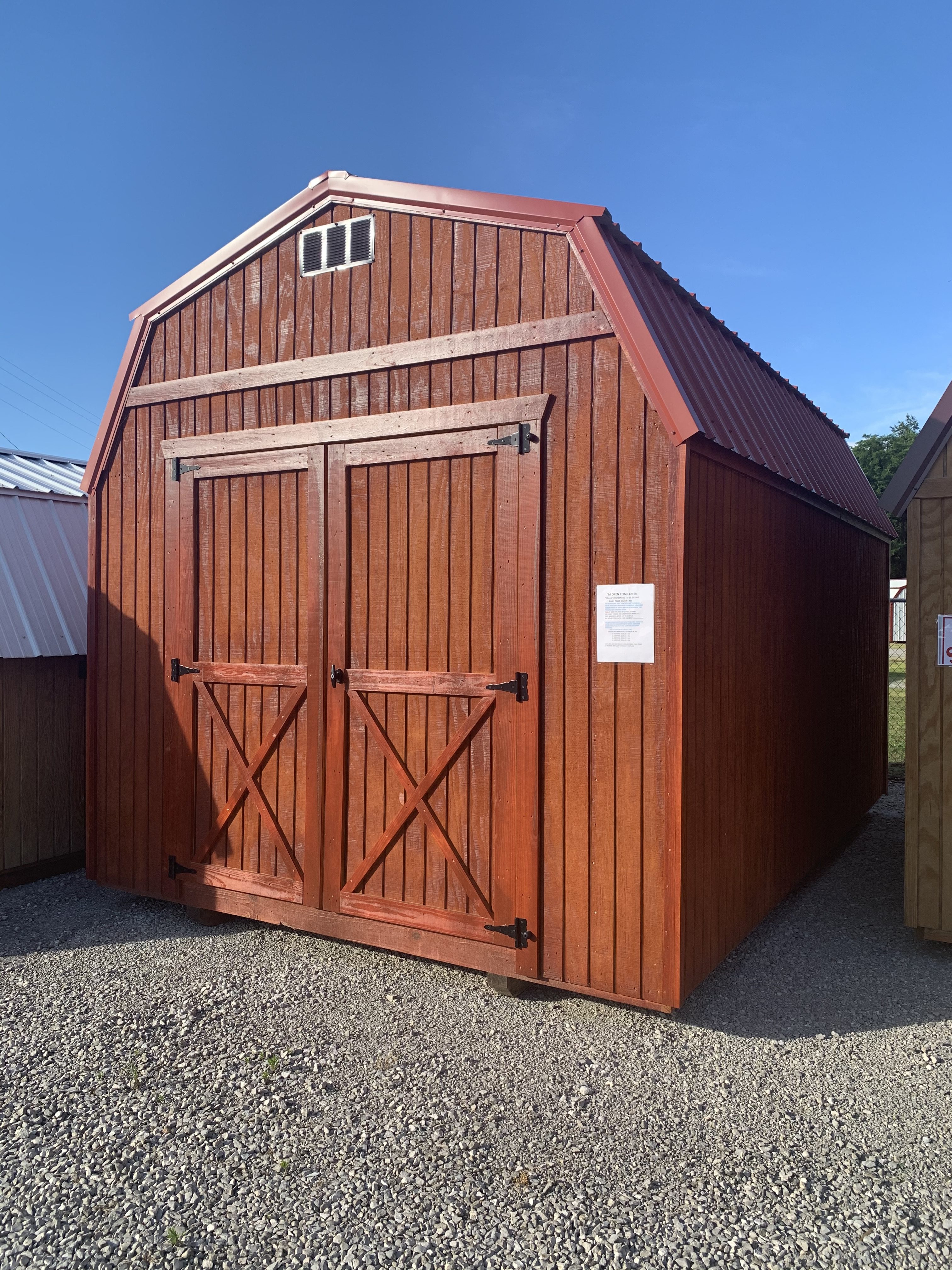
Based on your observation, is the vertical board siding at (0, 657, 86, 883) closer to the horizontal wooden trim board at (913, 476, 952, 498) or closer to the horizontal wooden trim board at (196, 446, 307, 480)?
the horizontal wooden trim board at (196, 446, 307, 480)

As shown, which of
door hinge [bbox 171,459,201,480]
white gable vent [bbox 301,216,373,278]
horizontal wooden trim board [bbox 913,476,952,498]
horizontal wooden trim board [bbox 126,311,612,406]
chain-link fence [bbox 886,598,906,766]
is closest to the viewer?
horizontal wooden trim board [bbox 126,311,612,406]

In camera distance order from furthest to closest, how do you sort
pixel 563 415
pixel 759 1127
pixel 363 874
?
1. pixel 363 874
2. pixel 563 415
3. pixel 759 1127

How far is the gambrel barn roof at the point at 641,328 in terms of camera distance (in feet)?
14.2

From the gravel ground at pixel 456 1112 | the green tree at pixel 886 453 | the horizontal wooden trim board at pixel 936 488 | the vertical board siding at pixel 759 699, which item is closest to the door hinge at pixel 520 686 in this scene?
the vertical board siding at pixel 759 699

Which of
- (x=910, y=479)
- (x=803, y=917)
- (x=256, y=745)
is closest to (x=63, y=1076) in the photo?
(x=256, y=745)

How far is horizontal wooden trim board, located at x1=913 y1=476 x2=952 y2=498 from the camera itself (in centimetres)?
508

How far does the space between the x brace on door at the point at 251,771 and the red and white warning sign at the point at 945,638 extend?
149 inches

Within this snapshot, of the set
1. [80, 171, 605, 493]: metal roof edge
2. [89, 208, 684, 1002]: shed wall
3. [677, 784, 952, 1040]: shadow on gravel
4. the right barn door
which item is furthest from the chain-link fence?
[80, 171, 605, 493]: metal roof edge

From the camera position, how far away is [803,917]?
5.93m

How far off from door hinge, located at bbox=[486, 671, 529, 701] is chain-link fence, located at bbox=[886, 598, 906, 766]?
90.6 inches

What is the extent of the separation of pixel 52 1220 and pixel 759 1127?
102 inches

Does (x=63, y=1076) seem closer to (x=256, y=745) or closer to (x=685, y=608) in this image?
(x=256, y=745)

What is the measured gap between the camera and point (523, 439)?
4617mm

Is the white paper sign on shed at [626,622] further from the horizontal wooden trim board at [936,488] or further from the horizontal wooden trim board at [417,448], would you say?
the horizontal wooden trim board at [936,488]
